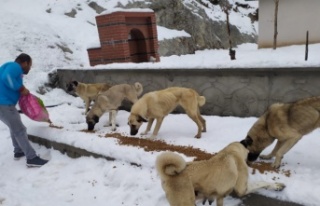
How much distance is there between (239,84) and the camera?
730cm

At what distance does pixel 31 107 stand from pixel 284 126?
552cm

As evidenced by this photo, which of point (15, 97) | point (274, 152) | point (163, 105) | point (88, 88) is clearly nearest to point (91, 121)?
point (88, 88)

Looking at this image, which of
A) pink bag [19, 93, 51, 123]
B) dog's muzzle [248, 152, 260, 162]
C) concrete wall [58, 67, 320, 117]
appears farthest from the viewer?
pink bag [19, 93, 51, 123]

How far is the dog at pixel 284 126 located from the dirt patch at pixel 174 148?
171mm

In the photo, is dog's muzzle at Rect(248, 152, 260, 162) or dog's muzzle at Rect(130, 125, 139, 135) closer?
dog's muzzle at Rect(248, 152, 260, 162)

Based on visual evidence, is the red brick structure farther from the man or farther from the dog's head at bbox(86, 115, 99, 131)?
the man

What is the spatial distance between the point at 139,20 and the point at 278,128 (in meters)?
7.79

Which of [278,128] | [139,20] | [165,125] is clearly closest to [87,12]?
[139,20]

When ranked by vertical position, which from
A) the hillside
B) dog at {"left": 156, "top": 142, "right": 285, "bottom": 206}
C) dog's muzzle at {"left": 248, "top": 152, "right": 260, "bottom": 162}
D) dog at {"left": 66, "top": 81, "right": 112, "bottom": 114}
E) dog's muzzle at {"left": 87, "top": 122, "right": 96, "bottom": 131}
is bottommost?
dog's muzzle at {"left": 87, "top": 122, "right": 96, "bottom": 131}

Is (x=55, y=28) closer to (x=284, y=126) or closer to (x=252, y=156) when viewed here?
(x=252, y=156)

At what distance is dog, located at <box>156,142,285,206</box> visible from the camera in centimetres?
328

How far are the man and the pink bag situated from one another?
52 centimetres

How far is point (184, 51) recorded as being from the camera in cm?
2080

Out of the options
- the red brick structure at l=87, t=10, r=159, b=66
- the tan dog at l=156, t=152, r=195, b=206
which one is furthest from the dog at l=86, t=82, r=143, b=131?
the tan dog at l=156, t=152, r=195, b=206
